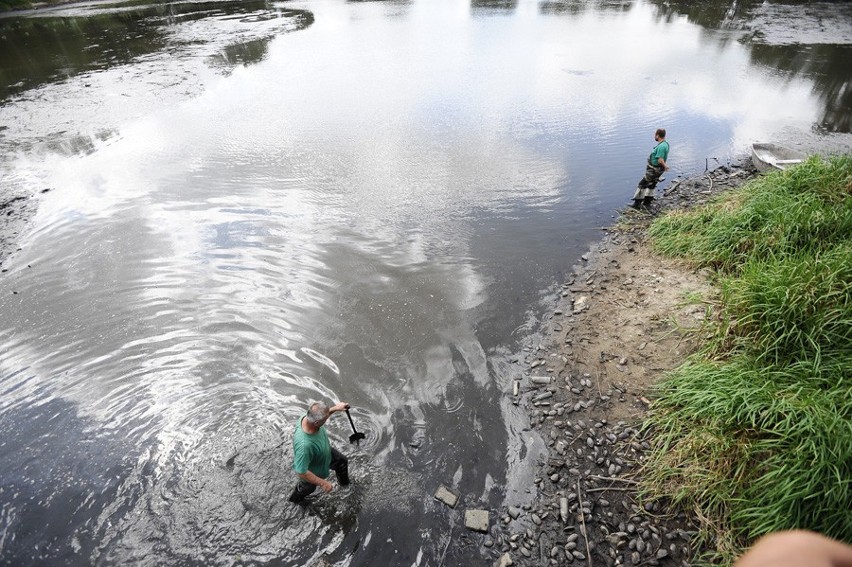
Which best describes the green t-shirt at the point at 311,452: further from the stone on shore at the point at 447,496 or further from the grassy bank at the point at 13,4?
the grassy bank at the point at 13,4

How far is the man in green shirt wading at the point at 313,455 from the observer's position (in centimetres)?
507

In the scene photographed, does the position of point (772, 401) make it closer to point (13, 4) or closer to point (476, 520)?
point (476, 520)

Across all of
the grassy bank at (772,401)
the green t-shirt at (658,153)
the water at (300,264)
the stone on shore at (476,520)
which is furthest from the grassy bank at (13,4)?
the grassy bank at (772,401)

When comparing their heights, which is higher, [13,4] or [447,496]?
[13,4]

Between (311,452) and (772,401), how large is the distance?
6012 millimetres

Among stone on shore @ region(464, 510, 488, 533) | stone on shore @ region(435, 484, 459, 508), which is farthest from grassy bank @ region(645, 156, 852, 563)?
stone on shore @ region(435, 484, 459, 508)

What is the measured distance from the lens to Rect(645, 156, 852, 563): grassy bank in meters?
4.59

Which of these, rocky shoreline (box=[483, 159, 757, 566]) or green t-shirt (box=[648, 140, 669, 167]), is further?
green t-shirt (box=[648, 140, 669, 167])

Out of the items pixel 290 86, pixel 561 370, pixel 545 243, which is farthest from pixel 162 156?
pixel 561 370

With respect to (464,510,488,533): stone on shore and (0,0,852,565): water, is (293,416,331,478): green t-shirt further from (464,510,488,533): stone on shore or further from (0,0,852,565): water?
(464,510,488,533): stone on shore

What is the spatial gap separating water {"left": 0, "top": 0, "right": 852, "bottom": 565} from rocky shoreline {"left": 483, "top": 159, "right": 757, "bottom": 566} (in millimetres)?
441

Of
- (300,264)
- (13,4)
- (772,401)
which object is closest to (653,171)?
(772,401)

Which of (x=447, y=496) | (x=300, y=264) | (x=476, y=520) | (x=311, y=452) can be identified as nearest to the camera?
(x=311, y=452)

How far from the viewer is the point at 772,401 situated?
17.4 ft
